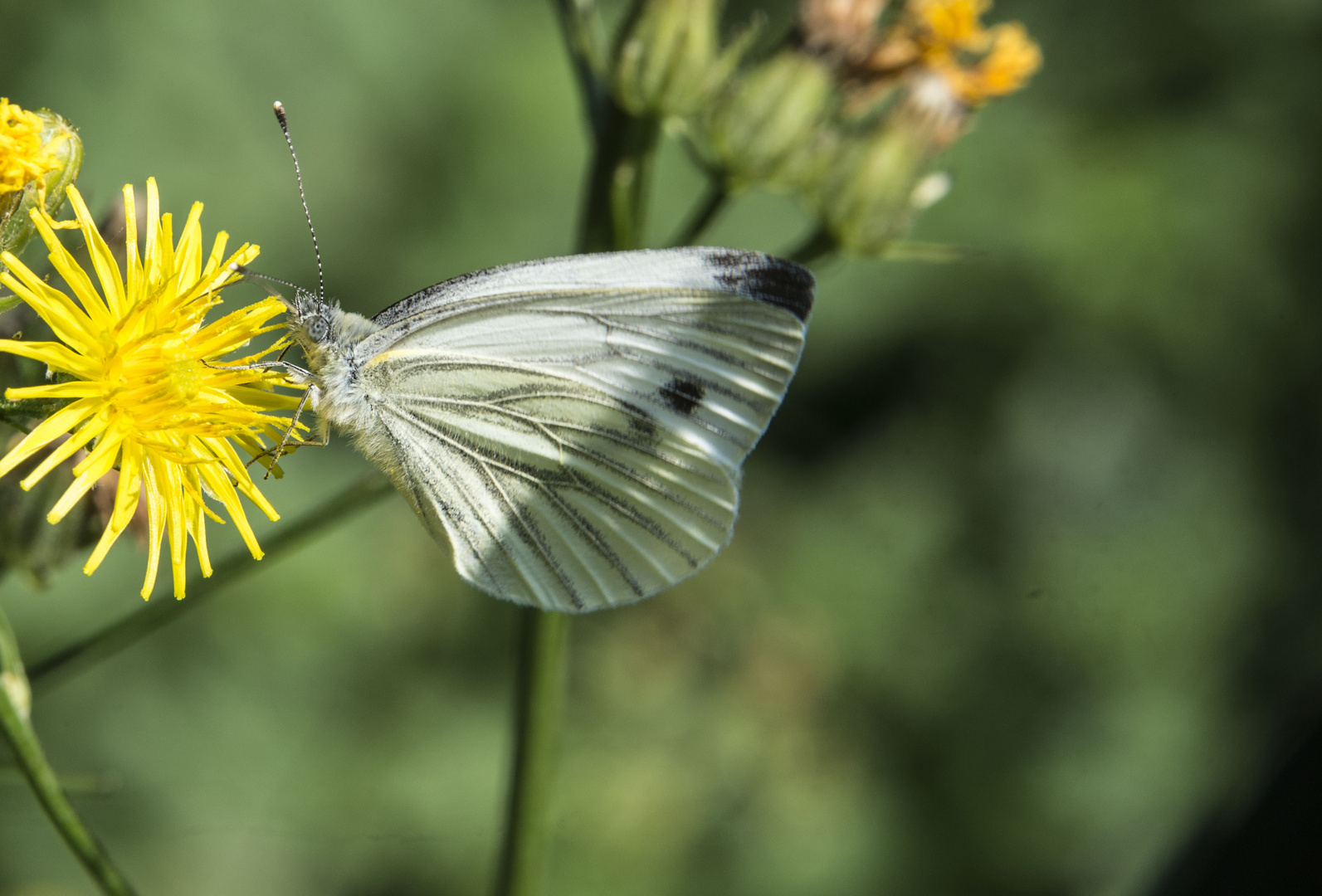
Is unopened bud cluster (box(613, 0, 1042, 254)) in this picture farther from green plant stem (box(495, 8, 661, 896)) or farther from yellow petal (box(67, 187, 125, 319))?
yellow petal (box(67, 187, 125, 319))

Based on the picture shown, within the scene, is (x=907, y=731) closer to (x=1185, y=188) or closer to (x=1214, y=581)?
(x=1214, y=581)

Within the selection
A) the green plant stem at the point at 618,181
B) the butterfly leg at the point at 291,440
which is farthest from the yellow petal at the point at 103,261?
the green plant stem at the point at 618,181

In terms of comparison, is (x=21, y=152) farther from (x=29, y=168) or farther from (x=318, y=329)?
(x=318, y=329)

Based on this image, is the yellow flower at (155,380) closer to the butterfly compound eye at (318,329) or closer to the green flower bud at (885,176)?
the butterfly compound eye at (318,329)

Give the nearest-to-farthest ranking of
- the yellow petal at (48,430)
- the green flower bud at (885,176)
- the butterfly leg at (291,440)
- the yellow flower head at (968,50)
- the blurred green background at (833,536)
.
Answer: the yellow petal at (48,430) < the butterfly leg at (291,440) < the green flower bud at (885,176) < the yellow flower head at (968,50) < the blurred green background at (833,536)

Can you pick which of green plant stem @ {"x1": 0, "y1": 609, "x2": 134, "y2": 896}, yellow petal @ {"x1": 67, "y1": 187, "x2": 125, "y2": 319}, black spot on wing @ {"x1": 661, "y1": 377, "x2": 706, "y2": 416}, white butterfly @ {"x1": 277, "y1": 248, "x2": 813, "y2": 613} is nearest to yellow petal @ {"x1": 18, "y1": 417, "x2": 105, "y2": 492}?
yellow petal @ {"x1": 67, "y1": 187, "x2": 125, "y2": 319}

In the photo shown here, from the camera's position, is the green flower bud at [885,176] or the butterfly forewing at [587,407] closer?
the butterfly forewing at [587,407]
